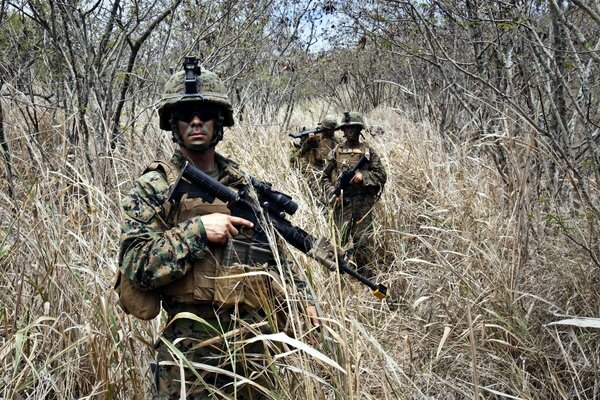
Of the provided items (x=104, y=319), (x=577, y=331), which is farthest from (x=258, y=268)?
(x=577, y=331)

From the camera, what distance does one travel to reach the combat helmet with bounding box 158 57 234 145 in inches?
78.4

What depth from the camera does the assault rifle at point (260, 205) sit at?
1830 millimetres

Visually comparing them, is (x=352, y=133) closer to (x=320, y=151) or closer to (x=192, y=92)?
(x=320, y=151)

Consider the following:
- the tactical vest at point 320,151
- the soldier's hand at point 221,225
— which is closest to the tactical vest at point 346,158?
the tactical vest at point 320,151

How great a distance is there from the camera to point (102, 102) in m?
3.49

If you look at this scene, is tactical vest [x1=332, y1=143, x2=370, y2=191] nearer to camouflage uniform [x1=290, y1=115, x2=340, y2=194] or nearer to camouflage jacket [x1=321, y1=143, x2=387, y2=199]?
camouflage jacket [x1=321, y1=143, x2=387, y2=199]

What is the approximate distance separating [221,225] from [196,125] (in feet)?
1.33

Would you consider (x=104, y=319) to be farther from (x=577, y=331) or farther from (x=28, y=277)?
(x=577, y=331)

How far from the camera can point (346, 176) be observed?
496 cm

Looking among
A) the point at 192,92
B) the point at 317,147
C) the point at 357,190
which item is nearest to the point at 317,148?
the point at 317,147

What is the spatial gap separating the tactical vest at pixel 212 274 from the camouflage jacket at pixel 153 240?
1.8 inches

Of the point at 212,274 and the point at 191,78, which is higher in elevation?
the point at 191,78

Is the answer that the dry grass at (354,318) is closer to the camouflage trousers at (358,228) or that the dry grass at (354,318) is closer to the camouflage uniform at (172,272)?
the camouflage uniform at (172,272)

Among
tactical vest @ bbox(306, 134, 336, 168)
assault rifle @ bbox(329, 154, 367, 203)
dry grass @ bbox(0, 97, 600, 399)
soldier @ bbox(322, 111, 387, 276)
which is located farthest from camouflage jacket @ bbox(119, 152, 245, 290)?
tactical vest @ bbox(306, 134, 336, 168)
